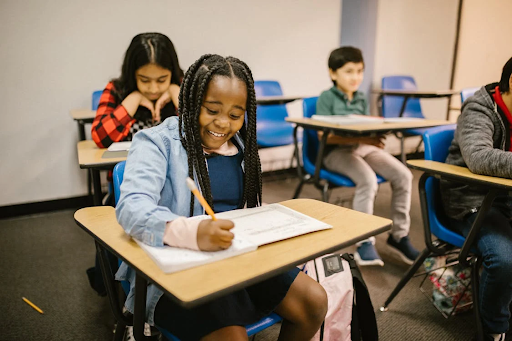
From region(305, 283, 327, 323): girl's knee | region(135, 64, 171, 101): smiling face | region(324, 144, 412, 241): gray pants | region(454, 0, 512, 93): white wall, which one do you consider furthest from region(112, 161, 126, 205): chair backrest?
region(454, 0, 512, 93): white wall

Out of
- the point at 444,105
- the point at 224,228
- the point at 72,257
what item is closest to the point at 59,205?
the point at 72,257

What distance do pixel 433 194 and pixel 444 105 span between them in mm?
3983

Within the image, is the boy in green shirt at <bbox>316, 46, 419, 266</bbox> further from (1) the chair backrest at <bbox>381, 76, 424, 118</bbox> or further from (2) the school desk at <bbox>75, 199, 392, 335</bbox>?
(1) the chair backrest at <bbox>381, 76, 424, 118</bbox>

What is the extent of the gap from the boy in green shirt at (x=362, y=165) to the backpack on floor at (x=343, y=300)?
0.90 meters

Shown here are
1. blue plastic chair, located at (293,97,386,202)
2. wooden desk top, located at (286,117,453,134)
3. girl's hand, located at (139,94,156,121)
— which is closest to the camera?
girl's hand, located at (139,94,156,121)

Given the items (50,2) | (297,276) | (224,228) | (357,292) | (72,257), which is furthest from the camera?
(50,2)

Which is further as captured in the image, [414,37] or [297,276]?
[414,37]

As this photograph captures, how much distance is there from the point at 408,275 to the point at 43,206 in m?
2.68

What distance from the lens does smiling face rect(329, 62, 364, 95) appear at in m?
2.62

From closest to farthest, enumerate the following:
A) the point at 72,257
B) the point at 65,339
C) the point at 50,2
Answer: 1. the point at 65,339
2. the point at 72,257
3. the point at 50,2

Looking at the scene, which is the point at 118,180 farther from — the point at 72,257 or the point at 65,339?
the point at 72,257

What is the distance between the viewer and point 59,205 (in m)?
3.24

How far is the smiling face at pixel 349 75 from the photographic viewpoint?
262 cm

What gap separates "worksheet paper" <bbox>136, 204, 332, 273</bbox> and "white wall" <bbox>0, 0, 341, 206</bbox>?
8.51 feet
